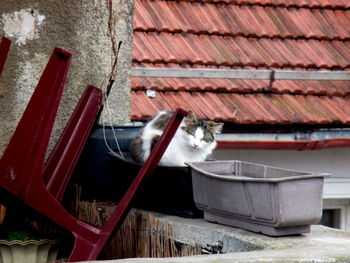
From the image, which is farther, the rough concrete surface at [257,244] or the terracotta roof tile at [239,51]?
the terracotta roof tile at [239,51]

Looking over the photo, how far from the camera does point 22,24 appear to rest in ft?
13.9

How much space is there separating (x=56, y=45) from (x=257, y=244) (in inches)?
58.7

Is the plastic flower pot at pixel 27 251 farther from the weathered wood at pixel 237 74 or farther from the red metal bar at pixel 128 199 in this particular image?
the weathered wood at pixel 237 74

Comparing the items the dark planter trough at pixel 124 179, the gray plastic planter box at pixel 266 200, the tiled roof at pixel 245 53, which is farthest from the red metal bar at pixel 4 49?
the tiled roof at pixel 245 53

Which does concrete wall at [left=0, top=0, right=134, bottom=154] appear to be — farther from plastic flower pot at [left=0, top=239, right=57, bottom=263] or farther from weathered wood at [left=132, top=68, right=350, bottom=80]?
weathered wood at [left=132, top=68, right=350, bottom=80]

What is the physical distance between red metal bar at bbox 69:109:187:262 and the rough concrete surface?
0.17m

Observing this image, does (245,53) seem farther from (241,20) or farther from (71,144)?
(71,144)

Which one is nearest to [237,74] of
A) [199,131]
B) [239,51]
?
[239,51]

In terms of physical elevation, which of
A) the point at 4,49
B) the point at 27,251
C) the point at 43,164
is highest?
the point at 4,49

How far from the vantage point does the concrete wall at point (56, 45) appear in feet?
13.8

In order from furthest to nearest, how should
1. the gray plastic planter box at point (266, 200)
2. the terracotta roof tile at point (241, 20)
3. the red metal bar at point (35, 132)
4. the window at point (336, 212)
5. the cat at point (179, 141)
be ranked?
the window at point (336, 212)
the terracotta roof tile at point (241, 20)
the cat at point (179, 141)
the red metal bar at point (35, 132)
the gray plastic planter box at point (266, 200)

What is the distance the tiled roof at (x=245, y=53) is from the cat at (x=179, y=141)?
3.80 ft

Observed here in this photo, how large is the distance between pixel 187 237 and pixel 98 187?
2.76ft

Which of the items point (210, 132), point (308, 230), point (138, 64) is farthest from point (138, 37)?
point (308, 230)
